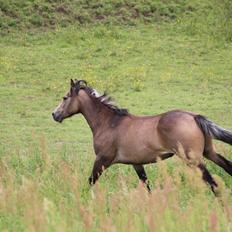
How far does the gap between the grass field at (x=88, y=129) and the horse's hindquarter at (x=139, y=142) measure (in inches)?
10.7

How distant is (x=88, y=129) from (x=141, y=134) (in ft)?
21.0

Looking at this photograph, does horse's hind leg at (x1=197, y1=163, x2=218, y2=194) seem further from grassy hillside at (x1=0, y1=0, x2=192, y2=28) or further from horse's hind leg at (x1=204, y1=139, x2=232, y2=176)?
grassy hillside at (x1=0, y1=0, x2=192, y2=28)

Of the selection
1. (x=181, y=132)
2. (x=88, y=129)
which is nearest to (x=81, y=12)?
(x=88, y=129)

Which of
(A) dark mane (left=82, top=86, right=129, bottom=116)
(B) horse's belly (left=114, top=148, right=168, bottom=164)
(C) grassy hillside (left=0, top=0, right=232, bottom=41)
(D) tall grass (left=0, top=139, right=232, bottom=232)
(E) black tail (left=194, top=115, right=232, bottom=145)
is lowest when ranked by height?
(B) horse's belly (left=114, top=148, right=168, bottom=164)

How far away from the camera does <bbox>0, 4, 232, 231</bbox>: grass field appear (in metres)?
5.69

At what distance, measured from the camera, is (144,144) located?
944cm

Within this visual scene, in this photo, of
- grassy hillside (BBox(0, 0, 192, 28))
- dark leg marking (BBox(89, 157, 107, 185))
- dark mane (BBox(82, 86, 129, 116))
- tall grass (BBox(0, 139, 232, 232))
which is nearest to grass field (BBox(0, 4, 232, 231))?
tall grass (BBox(0, 139, 232, 232))

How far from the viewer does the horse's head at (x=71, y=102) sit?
10.5 metres

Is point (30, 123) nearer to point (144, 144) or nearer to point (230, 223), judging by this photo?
point (144, 144)

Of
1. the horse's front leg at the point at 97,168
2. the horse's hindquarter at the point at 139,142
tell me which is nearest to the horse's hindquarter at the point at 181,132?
the horse's hindquarter at the point at 139,142

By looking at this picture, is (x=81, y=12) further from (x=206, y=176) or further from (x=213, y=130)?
(x=206, y=176)

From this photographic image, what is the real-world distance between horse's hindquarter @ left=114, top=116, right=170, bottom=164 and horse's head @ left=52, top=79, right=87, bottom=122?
1014mm

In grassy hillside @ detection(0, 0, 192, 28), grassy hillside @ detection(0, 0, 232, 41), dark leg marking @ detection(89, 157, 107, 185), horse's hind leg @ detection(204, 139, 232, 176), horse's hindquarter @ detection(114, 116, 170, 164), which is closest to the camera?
horse's hind leg @ detection(204, 139, 232, 176)

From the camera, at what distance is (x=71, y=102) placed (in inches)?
420
